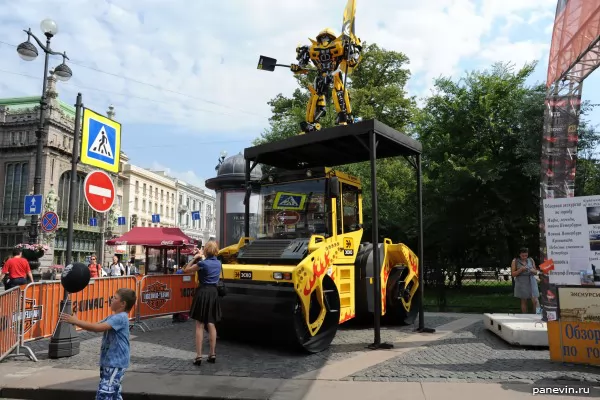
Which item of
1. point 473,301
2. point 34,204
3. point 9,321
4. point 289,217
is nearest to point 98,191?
point 9,321

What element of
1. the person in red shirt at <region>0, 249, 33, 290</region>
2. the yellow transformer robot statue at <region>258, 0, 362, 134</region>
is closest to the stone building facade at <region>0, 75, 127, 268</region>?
the person in red shirt at <region>0, 249, 33, 290</region>

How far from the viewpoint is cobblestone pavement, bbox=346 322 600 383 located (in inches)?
229

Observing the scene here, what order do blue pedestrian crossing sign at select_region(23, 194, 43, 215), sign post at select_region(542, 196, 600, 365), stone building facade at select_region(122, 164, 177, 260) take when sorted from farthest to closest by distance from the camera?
stone building facade at select_region(122, 164, 177, 260)
blue pedestrian crossing sign at select_region(23, 194, 43, 215)
sign post at select_region(542, 196, 600, 365)

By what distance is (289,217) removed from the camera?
843cm

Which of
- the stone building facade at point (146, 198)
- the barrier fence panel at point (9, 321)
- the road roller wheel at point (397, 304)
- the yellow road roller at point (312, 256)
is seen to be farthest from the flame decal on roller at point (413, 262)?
the stone building facade at point (146, 198)

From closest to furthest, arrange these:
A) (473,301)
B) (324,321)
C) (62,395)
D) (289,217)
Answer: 1. (62,395)
2. (324,321)
3. (289,217)
4. (473,301)

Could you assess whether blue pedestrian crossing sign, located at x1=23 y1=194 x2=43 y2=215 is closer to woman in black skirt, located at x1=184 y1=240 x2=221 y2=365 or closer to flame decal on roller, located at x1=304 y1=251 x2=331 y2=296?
woman in black skirt, located at x1=184 y1=240 x2=221 y2=365

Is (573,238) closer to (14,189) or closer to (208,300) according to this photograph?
(208,300)

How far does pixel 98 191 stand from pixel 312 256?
12.5ft

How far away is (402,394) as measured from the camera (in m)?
5.14

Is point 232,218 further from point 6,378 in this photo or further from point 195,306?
point 6,378

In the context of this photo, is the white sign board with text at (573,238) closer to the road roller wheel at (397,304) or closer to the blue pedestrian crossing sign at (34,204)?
the road roller wheel at (397,304)

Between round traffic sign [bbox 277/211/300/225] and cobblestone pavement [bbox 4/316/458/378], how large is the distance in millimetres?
2241

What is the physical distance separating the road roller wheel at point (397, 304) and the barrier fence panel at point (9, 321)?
6706 millimetres
